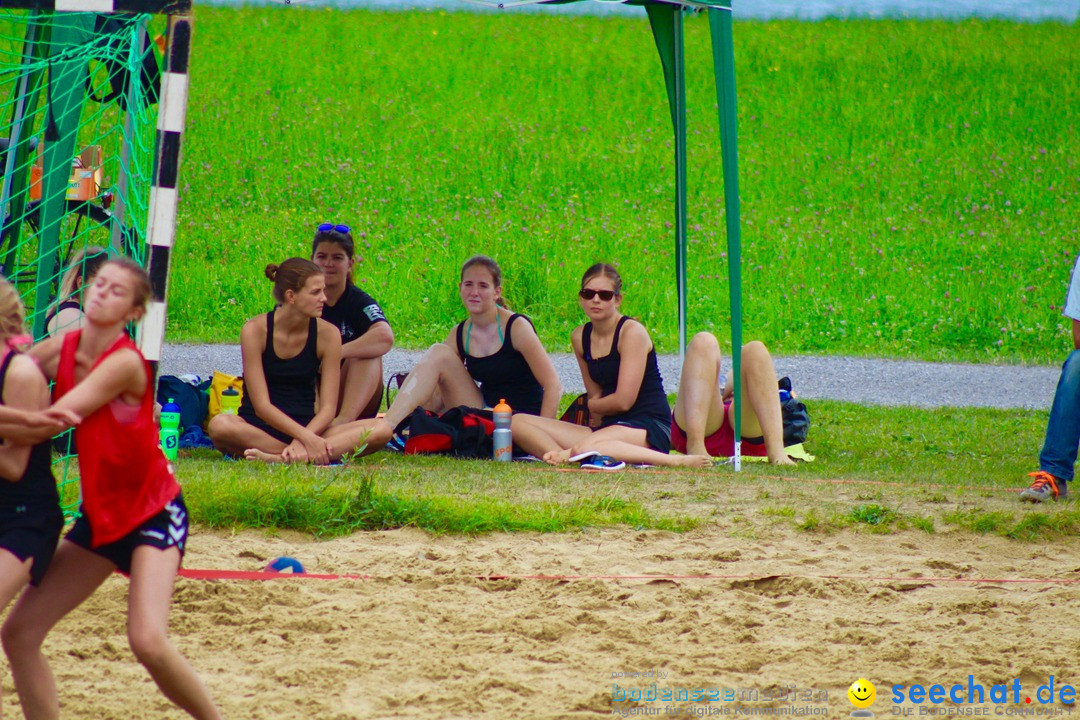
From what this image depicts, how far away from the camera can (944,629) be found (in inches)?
166

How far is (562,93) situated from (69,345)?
1914 centimetres

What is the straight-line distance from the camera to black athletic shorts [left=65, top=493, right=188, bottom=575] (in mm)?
3002

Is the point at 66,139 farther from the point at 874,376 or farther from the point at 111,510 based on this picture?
the point at 874,376

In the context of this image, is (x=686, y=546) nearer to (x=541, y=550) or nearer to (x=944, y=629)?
(x=541, y=550)

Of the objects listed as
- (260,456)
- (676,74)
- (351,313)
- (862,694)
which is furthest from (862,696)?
(676,74)

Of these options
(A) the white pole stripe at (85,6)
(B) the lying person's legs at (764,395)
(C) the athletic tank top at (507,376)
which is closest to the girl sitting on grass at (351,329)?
(C) the athletic tank top at (507,376)

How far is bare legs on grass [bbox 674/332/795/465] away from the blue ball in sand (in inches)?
110

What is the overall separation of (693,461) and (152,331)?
11.7ft

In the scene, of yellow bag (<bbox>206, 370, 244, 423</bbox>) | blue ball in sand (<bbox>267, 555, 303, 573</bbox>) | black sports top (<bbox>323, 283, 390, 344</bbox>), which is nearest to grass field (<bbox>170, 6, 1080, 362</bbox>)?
black sports top (<bbox>323, 283, 390, 344</bbox>)

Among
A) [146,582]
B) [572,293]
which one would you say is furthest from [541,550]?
[572,293]

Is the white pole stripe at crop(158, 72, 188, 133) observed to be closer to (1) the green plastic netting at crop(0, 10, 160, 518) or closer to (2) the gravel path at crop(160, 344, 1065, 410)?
(1) the green plastic netting at crop(0, 10, 160, 518)

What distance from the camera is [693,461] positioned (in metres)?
6.64

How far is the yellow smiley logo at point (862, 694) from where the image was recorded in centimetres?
356

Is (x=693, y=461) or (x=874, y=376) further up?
(x=874, y=376)
